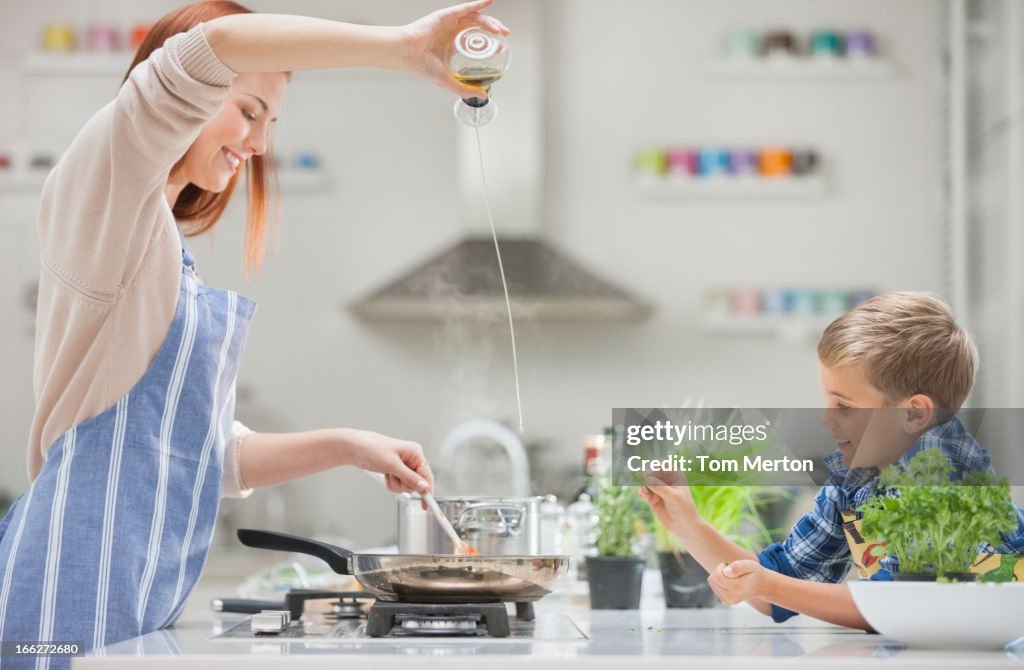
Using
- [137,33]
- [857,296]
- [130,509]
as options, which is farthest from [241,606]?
[137,33]

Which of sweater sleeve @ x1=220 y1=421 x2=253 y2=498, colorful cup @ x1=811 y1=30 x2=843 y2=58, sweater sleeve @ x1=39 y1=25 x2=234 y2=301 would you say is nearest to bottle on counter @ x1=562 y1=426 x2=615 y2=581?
sweater sleeve @ x1=220 y1=421 x2=253 y2=498

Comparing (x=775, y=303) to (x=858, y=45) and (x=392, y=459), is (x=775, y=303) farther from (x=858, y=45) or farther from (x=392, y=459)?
(x=392, y=459)

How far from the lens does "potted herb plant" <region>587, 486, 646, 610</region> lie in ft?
4.91

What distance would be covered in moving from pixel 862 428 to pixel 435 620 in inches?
19.5

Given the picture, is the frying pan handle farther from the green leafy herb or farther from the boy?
the green leafy herb

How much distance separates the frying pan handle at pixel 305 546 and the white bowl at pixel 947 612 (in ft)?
1.79

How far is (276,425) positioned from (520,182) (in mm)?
1302

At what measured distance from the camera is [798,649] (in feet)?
3.12

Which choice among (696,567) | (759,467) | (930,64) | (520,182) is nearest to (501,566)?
(759,467)

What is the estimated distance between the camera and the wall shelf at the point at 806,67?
165 inches

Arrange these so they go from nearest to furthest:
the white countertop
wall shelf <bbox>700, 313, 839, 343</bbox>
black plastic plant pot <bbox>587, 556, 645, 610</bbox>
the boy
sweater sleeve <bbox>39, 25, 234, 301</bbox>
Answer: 1. the white countertop
2. sweater sleeve <bbox>39, 25, 234, 301</bbox>
3. the boy
4. black plastic plant pot <bbox>587, 556, 645, 610</bbox>
5. wall shelf <bbox>700, 313, 839, 343</bbox>

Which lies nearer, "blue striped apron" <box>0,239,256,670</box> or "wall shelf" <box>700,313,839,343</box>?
"blue striped apron" <box>0,239,256,670</box>

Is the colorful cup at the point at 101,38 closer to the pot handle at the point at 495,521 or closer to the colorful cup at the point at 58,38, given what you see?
the colorful cup at the point at 58,38

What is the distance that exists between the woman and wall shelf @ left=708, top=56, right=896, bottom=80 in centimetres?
322
